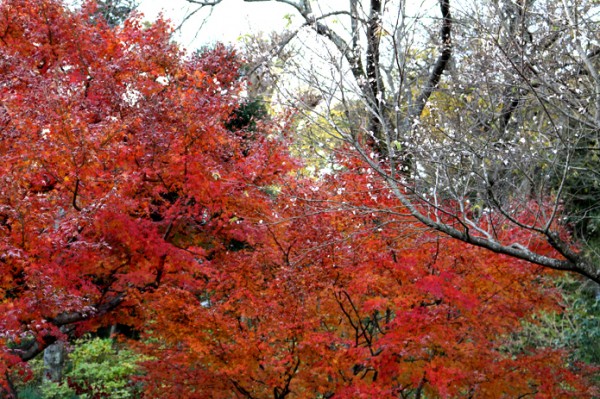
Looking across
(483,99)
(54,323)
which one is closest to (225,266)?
(54,323)

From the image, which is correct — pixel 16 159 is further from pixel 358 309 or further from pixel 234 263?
pixel 358 309

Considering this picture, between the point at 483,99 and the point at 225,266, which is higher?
the point at 483,99

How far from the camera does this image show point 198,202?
8695mm

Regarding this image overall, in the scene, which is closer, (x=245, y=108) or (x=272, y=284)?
(x=272, y=284)

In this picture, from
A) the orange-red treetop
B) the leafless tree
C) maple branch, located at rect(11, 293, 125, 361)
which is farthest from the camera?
maple branch, located at rect(11, 293, 125, 361)

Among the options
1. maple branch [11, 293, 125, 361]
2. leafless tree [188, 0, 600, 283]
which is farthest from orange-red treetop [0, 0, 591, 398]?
leafless tree [188, 0, 600, 283]

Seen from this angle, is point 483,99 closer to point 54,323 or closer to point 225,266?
point 225,266

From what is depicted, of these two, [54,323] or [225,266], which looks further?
[225,266]

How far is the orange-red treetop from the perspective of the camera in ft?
22.2

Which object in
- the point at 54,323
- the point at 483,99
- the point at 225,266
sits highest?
the point at 483,99

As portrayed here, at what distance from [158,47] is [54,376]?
7190mm

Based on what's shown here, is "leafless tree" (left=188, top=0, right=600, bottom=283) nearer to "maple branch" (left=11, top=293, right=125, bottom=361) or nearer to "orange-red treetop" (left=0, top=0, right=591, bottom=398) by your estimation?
"orange-red treetop" (left=0, top=0, right=591, bottom=398)

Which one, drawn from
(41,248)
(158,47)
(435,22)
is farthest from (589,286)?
(41,248)

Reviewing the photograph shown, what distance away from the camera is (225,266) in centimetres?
856
